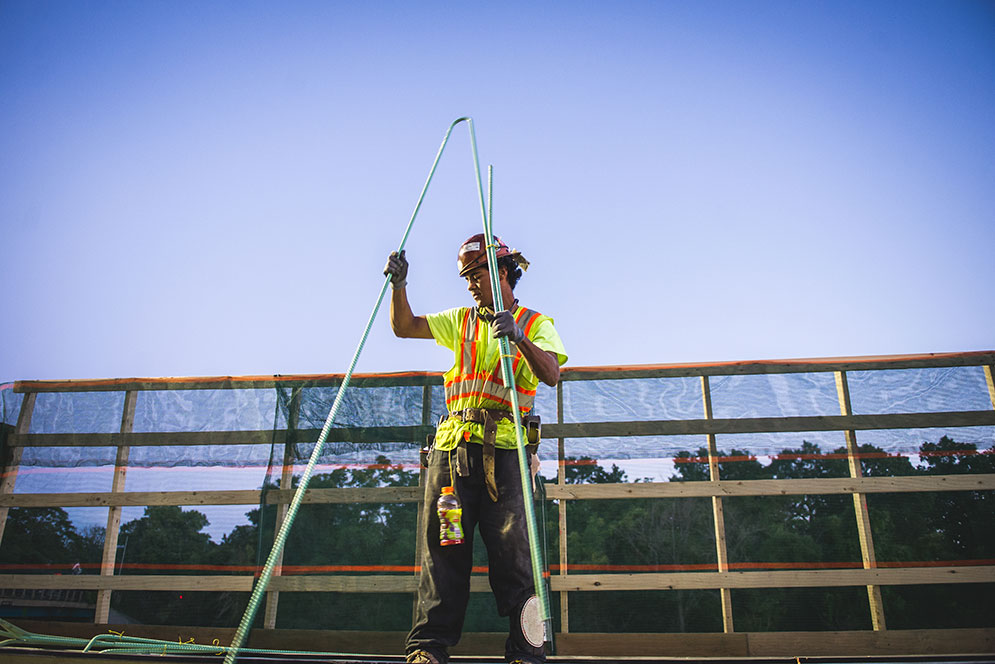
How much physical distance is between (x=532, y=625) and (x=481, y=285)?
5.03 feet

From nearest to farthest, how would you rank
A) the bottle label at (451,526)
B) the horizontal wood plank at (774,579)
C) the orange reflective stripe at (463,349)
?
the bottle label at (451,526) → the orange reflective stripe at (463,349) → the horizontal wood plank at (774,579)

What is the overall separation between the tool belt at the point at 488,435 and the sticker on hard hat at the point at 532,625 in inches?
17.7

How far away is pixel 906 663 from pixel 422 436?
3564 mm

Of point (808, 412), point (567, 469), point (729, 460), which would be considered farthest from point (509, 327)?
point (808, 412)

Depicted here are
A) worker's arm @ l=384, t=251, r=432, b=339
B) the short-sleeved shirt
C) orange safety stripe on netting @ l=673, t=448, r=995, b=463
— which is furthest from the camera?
Result: orange safety stripe on netting @ l=673, t=448, r=995, b=463

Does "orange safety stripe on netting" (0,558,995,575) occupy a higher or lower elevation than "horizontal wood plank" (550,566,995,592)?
higher

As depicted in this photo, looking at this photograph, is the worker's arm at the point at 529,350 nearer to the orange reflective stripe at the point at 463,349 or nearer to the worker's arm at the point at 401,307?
the orange reflective stripe at the point at 463,349

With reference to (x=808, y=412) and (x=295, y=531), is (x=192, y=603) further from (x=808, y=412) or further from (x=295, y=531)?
(x=808, y=412)

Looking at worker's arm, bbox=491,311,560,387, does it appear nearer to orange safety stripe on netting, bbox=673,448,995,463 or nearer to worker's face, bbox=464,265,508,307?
worker's face, bbox=464,265,508,307

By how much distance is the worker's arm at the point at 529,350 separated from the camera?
2541 millimetres

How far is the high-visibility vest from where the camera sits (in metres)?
2.84

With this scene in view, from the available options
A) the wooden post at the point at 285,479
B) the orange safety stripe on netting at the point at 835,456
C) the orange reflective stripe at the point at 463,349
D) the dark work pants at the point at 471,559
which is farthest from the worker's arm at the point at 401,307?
the orange safety stripe on netting at the point at 835,456

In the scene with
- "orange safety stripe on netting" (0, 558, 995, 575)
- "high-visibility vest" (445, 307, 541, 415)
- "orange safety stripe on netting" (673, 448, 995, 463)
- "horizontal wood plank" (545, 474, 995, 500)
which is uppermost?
"high-visibility vest" (445, 307, 541, 415)

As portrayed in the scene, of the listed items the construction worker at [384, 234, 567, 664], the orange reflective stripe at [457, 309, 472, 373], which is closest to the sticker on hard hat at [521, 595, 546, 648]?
the construction worker at [384, 234, 567, 664]
